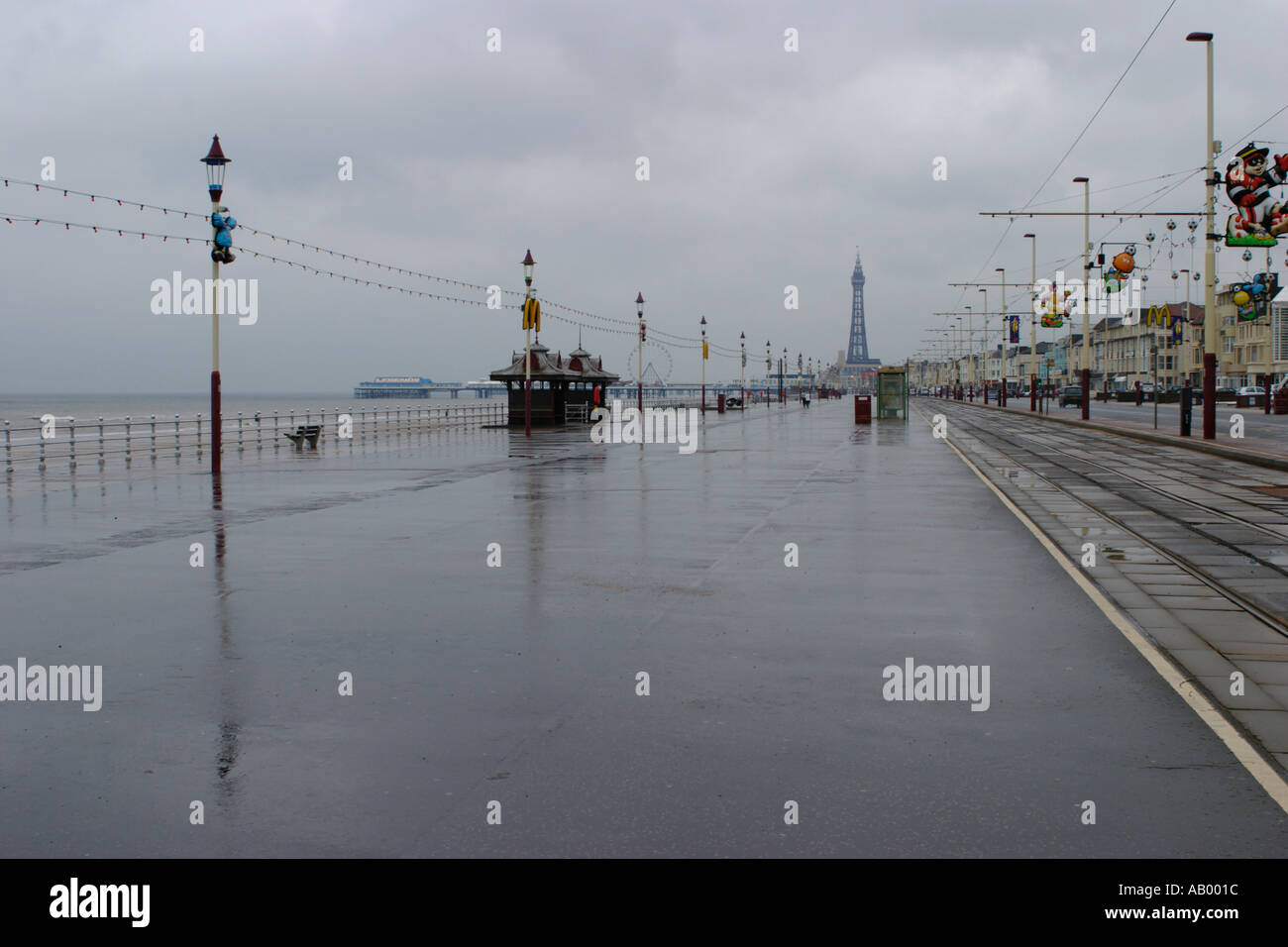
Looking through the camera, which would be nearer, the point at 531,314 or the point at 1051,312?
the point at 531,314

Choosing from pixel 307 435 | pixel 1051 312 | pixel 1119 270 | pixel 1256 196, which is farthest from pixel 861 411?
pixel 1256 196

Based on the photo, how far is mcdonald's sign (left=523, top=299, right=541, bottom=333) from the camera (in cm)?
4281

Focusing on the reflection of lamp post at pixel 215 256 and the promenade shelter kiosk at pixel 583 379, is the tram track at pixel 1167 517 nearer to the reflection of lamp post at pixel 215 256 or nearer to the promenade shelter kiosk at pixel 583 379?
the reflection of lamp post at pixel 215 256

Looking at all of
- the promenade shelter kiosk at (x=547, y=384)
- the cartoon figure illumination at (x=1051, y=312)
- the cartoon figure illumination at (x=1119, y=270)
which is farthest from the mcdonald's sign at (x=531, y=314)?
the cartoon figure illumination at (x=1051, y=312)

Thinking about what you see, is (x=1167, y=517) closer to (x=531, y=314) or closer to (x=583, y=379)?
(x=531, y=314)

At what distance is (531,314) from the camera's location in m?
43.2

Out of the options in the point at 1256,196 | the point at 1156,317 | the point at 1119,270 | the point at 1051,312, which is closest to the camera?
the point at 1256,196

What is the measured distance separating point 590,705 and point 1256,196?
25.3 meters

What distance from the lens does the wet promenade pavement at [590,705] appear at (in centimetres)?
474

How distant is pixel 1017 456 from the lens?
97.3 ft

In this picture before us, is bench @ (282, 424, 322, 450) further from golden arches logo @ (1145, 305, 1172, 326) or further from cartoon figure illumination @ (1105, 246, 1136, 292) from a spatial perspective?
golden arches logo @ (1145, 305, 1172, 326)

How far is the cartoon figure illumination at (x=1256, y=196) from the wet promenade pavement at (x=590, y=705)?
16.3 m

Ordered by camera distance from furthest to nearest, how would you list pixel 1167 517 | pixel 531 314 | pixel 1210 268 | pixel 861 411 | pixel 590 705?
pixel 861 411 → pixel 531 314 → pixel 1210 268 → pixel 1167 517 → pixel 590 705
